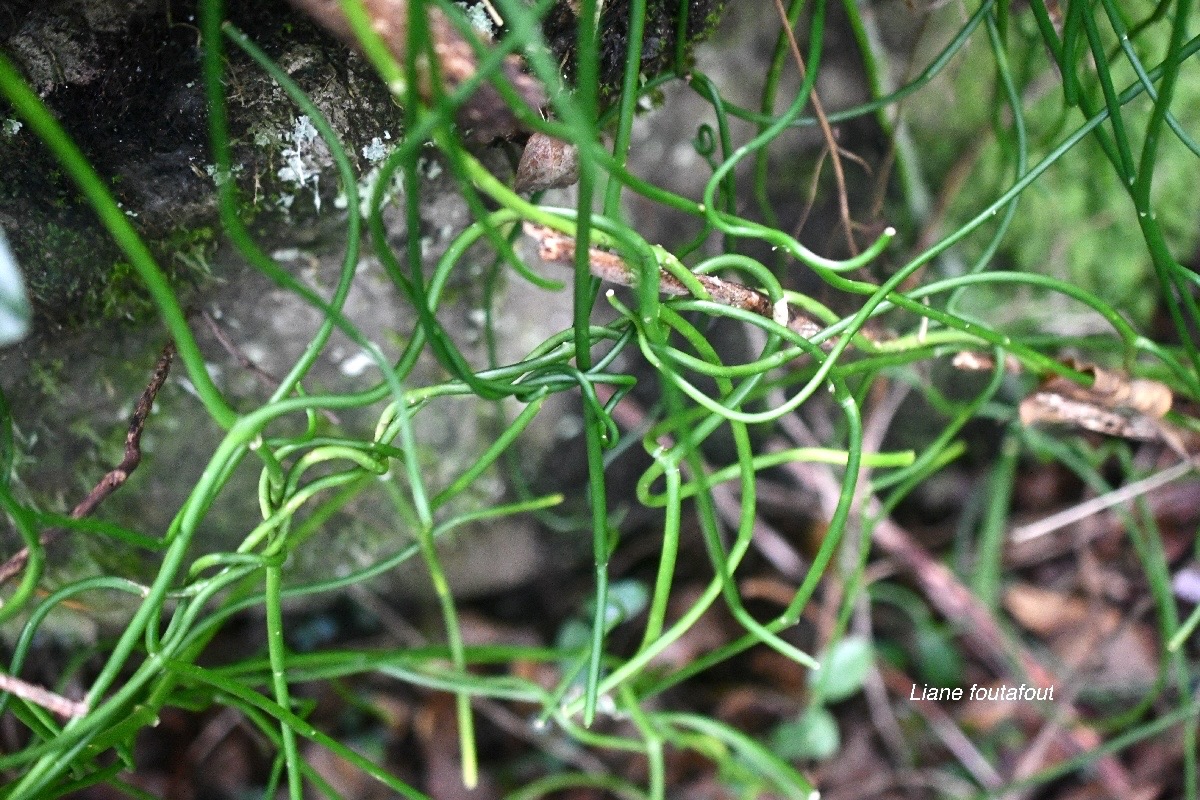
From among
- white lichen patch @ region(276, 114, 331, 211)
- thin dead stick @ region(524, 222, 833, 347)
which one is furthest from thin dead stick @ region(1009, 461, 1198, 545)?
white lichen patch @ region(276, 114, 331, 211)

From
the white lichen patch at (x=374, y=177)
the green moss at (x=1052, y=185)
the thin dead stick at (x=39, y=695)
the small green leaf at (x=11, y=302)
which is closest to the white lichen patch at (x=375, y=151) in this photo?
the white lichen patch at (x=374, y=177)

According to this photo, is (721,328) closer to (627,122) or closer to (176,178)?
(627,122)

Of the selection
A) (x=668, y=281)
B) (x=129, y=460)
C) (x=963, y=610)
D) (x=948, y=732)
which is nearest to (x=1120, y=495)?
(x=963, y=610)

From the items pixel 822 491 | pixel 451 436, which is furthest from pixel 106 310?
pixel 822 491

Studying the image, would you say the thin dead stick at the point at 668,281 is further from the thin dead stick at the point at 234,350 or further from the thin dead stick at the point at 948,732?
the thin dead stick at the point at 948,732

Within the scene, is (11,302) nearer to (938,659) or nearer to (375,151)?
(375,151)

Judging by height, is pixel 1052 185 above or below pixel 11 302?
below

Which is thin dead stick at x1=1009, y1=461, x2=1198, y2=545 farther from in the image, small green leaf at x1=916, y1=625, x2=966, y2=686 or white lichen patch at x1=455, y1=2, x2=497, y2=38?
white lichen patch at x1=455, y1=2, x2=497, y2=38
